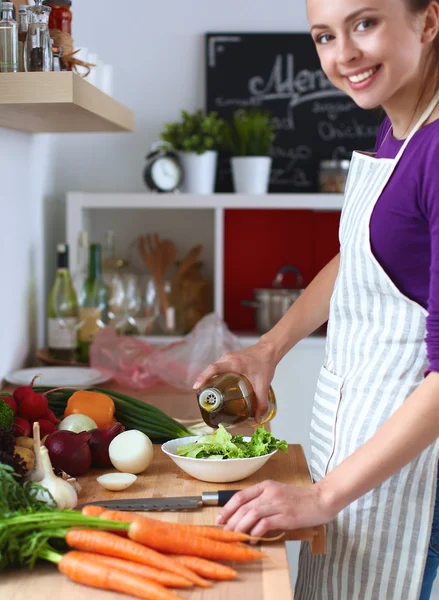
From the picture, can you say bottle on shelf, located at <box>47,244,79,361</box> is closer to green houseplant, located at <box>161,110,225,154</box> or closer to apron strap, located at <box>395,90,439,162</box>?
green houseplant, located at <box>161,110,225,154</box>

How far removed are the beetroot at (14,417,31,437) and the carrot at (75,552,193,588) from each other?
0.47 meters

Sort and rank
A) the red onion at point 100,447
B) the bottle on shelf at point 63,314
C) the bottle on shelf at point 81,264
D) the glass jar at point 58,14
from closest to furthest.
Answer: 1. the red onion at point 100,447
2. the glass jar at point 58,14
3. the bottle on shelf at point 63,314
4. the bottle on shelf at point 81,264

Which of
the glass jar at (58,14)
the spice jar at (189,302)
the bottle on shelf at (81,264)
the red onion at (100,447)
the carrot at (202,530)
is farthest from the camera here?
the spice jar at (189,302)

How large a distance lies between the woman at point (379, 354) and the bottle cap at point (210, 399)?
0.02 meters

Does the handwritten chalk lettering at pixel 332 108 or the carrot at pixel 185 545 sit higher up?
the handwritten chalk lettering at pixel 332 108

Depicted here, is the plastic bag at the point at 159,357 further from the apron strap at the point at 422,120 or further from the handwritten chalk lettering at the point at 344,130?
the apron strap at the point at 422,120

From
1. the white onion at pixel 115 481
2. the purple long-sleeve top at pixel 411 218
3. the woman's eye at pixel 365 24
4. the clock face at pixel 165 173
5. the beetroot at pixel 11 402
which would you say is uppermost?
the woman's eye at pixel 365 24

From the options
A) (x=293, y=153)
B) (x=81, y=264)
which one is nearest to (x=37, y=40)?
(x=81, y=264)

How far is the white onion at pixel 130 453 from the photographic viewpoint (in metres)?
1.37

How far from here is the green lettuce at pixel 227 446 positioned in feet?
4.33

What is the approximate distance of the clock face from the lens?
111 inches

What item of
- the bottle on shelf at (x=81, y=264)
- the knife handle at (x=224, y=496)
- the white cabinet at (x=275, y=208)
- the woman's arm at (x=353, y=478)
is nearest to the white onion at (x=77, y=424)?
the knife handle at (x=224, y=496)

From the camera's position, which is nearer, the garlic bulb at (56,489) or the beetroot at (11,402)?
the garlic bulb at (56,489)

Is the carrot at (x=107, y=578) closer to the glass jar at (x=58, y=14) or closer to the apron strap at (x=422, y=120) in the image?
the apron strap at (x=422, y=120)
